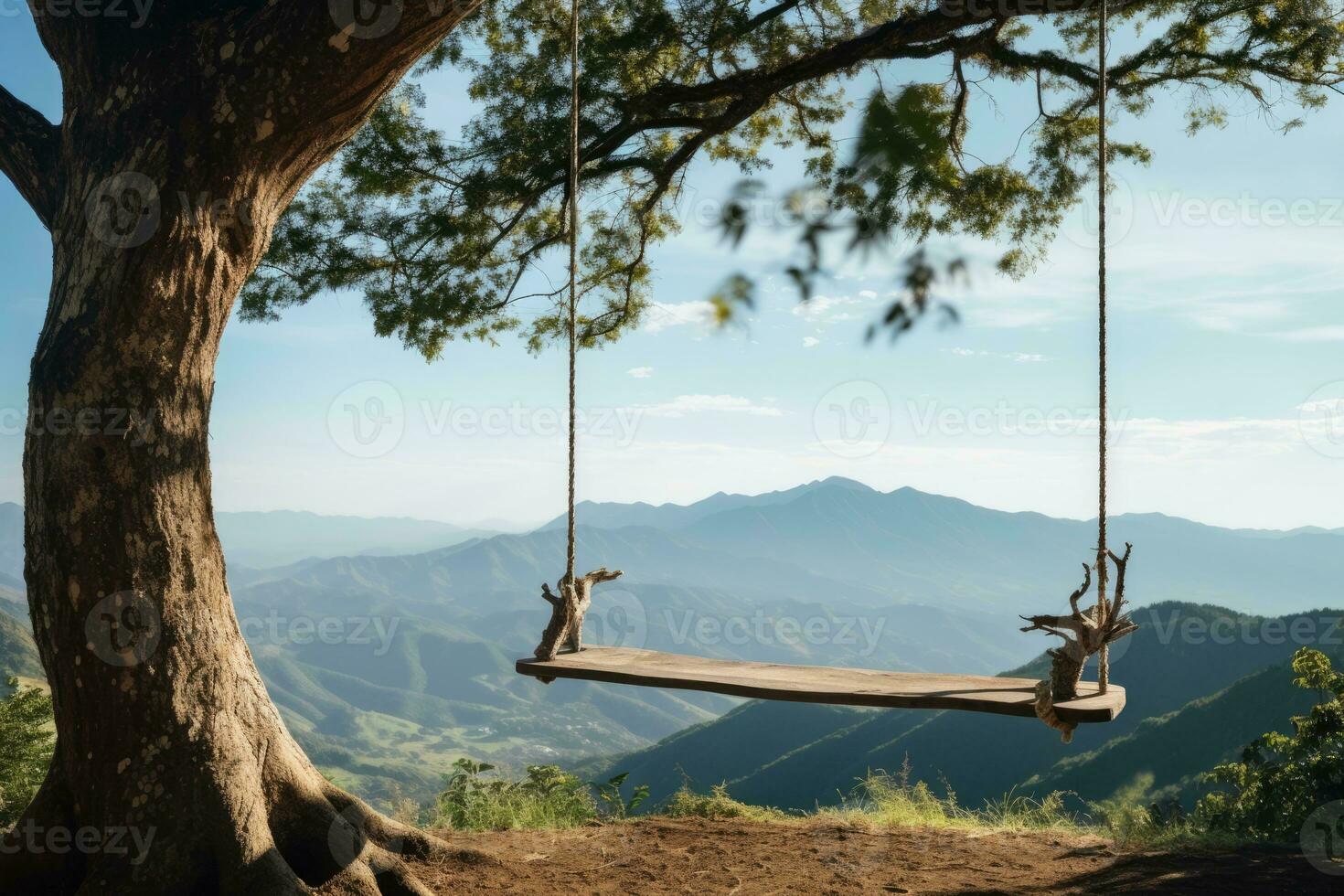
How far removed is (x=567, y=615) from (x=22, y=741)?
8.84m

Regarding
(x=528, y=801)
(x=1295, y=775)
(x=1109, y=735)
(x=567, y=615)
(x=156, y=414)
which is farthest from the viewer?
(x=1109, y=735)

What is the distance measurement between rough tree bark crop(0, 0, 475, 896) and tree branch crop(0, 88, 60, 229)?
0.14 meters

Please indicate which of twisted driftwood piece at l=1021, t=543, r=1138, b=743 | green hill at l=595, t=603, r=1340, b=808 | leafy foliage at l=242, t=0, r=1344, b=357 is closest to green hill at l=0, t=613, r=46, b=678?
green hill at l=595, t=603, r=1340, b=808

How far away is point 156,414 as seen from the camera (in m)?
2.35

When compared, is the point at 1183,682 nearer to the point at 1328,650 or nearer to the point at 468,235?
the point at 1328,650

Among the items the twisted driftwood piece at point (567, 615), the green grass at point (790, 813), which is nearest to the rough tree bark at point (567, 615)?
the twisted driftwood piece at point (567, 615)

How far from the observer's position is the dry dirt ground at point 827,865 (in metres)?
3.19

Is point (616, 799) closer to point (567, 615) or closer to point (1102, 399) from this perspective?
point (567, 615)

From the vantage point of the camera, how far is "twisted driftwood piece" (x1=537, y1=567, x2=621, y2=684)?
2926mm

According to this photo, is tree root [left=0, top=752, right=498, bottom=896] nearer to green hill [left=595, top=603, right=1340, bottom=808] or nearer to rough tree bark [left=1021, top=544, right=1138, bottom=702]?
rough tree bark [left=1021, top=544, right=1138, bottom=702]

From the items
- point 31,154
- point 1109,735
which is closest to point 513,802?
point 31,154

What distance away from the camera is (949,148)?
556cm

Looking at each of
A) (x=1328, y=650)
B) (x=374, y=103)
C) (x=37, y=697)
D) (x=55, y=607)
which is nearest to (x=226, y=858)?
(x=55, y=607)

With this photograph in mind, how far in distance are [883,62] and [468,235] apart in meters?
2.38
